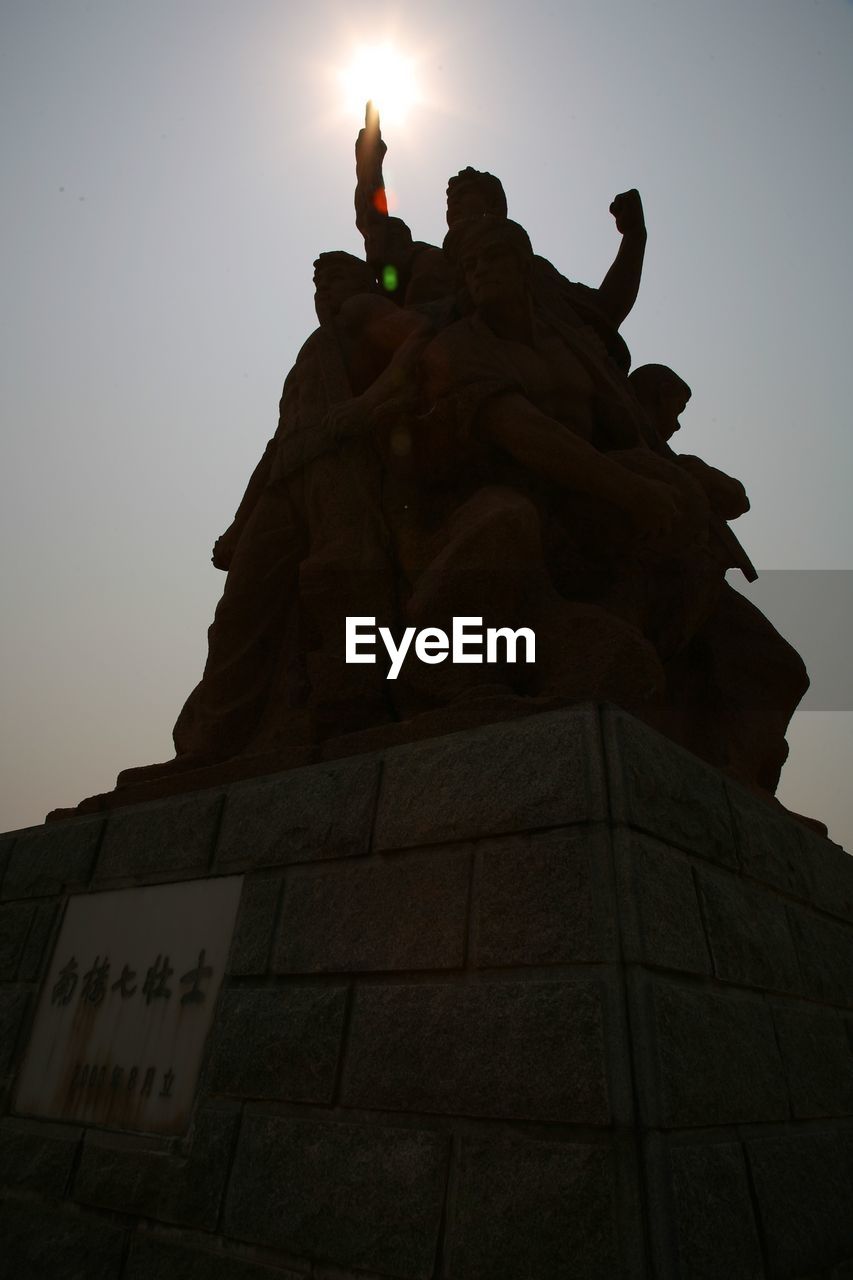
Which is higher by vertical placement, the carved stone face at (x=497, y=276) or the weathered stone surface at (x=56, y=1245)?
the carved stone face at (x=497, y=276)

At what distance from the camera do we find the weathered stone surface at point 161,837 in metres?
3.83

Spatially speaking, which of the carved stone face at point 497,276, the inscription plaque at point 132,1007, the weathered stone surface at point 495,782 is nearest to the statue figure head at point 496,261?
the carved stone face at point 497,276

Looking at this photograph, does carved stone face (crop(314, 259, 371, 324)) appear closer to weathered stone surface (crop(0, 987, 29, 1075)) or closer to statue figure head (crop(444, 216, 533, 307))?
statue figure head (crop(444, 216, 533, 307))

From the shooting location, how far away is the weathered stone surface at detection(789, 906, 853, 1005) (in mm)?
3395

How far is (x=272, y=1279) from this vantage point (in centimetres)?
259

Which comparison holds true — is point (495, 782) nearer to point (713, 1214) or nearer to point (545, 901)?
point (545, 901)

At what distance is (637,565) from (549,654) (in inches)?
45.6

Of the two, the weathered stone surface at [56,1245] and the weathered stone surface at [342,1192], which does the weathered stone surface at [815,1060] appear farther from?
the weathered stone surface at [56,1245]

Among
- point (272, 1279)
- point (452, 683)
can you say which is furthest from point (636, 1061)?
point (452, 683)

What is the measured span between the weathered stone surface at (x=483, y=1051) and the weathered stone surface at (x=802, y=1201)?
2.13 ft

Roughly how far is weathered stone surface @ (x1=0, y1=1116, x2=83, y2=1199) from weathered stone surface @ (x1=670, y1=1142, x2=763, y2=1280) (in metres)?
2.44

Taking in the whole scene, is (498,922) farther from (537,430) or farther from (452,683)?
(537,430)

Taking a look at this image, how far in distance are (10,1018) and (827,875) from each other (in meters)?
3.83

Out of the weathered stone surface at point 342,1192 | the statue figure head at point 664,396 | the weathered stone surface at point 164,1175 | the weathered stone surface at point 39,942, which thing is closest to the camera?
the weathered stone surface at point 342,1192
